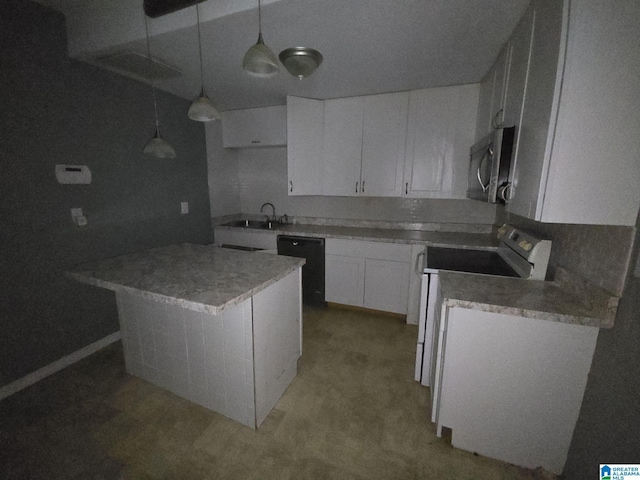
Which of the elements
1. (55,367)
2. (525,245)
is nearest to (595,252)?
(525,245)

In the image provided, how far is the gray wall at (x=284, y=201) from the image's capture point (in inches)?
112

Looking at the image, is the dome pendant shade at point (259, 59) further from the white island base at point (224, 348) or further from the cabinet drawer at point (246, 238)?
the cabinet drawer at point (246, 238)

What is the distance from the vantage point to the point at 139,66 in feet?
6.73

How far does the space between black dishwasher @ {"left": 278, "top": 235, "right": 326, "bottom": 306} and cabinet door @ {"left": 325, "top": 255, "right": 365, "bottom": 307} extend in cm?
8

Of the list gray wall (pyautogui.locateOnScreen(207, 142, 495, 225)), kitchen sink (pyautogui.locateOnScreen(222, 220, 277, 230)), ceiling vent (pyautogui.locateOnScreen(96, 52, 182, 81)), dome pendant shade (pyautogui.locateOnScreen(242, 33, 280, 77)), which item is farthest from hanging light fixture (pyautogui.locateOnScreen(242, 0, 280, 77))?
kitchen sink (pyautogui.locateOnScreen(222, 220, 277, 230))

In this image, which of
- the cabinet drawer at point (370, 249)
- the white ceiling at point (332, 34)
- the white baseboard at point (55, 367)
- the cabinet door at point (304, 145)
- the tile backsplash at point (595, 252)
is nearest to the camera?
the tile backsplash at point (595, 252)

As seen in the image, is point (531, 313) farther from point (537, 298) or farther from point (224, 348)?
point (224, 348)

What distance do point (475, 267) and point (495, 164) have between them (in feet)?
2.23

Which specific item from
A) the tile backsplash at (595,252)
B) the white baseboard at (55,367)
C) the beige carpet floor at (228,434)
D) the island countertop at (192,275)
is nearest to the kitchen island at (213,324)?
the island countertop at (192,275)

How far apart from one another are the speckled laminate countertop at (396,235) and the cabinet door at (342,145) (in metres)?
0.47

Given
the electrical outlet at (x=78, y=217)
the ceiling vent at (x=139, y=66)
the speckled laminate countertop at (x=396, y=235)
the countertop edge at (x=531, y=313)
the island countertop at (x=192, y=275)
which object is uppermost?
the ceiling vent at (x=139, y=66)

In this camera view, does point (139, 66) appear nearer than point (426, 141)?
Yes

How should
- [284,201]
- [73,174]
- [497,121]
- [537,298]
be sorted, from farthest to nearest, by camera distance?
[284,201] < [73,174] < [497,121] < [537,298]

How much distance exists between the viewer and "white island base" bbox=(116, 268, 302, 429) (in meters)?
1.40
